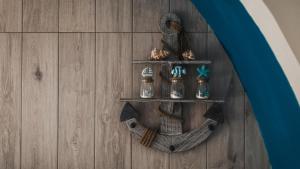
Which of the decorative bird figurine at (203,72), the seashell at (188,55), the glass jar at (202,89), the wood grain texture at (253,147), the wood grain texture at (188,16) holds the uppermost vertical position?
the wood grain texture at (188,16)

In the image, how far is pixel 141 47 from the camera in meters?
1.77

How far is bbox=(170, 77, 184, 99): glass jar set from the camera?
5.43 feet

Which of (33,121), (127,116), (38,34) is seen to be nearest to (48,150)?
(33,121)

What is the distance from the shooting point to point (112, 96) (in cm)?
179

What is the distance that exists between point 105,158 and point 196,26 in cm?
79

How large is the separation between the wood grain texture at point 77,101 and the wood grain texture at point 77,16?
0.11 feet

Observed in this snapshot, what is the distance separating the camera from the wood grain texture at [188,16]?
1761mm

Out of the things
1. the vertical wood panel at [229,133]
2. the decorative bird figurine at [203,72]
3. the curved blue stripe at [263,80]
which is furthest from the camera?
the vertical wood panel at [229,133]

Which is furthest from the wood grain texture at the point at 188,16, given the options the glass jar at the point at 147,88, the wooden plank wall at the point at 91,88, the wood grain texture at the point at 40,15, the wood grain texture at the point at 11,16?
the wood grain texture at the point at 11,16

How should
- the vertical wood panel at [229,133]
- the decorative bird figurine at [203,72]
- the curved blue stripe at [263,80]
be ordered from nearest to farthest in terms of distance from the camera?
1. the curved blue stripe at [263,80]
2. the decorative bird figurine at [203,72]
3. the vertical wood panel at [229,133]

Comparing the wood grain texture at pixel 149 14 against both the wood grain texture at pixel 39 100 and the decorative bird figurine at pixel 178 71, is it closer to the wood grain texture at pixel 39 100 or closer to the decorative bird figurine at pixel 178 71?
the decorative bird figurine at pixel 178 71

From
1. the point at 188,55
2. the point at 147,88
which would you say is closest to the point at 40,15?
the point at 147,88

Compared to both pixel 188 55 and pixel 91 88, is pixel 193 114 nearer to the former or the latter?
pixel 188 55

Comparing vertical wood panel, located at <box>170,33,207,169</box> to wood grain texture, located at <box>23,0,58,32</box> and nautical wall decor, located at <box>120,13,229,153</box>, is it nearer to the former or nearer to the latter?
nautical wall decor, located at <box>120,13,229,153</box>
